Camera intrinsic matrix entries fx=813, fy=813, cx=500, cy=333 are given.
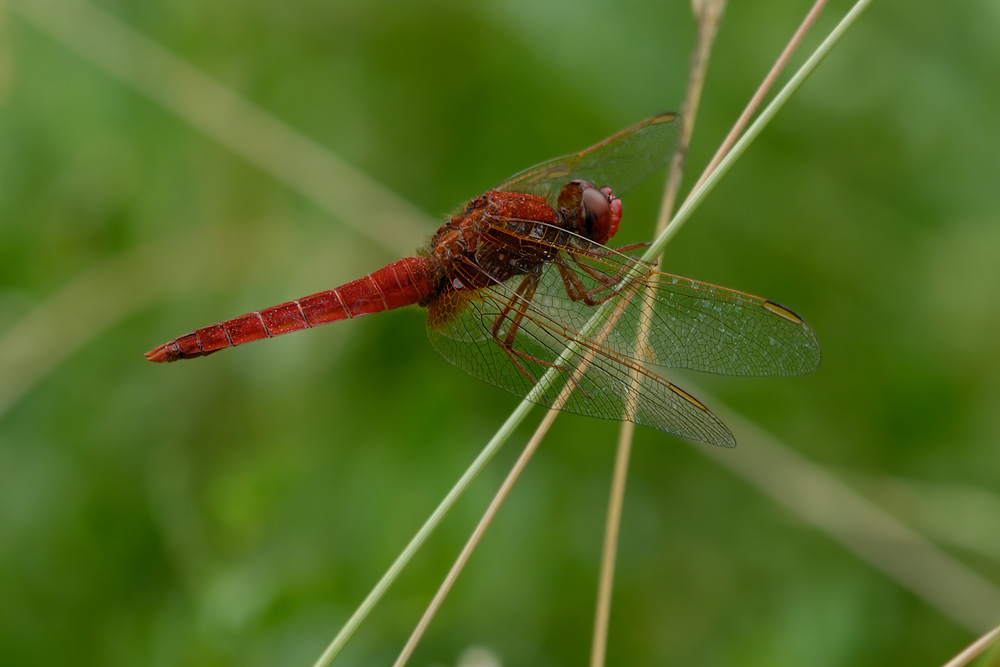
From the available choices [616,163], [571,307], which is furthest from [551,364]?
[616,163]

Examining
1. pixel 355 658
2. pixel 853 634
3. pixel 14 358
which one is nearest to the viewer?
pixel 355 658

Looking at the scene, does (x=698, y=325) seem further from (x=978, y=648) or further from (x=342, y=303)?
(x=342, y=303)

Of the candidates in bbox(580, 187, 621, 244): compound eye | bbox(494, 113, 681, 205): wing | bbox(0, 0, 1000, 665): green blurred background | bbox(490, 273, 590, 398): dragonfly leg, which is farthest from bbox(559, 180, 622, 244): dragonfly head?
bbox(0, 0, 1000, 665): green blurred background

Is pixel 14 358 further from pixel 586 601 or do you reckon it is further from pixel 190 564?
pixel 586 601

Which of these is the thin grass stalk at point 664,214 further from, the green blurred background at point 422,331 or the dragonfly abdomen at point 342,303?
the dragonfly abdomen at point 342,303

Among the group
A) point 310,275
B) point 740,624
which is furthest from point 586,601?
point 310,275

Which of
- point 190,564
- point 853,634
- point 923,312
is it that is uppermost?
point 923,312

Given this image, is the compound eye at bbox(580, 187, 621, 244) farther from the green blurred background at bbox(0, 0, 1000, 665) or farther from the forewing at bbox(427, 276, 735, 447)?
the green blurred background at bbox(0, 0, 1000, 665)
